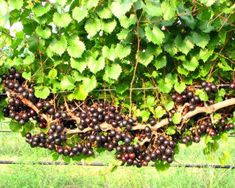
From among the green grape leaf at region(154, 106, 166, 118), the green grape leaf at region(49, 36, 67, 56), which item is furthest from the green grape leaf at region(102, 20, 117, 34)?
the green grape leaf at region(154, 106, 166, 118)

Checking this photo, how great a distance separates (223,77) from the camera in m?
2.98

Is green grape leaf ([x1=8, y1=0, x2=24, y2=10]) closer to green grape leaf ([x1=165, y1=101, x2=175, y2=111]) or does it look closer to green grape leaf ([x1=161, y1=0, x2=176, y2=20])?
green grape leaf ([x1=161, y1=0, x2=176, y2=20])

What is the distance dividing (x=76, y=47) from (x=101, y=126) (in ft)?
1.64

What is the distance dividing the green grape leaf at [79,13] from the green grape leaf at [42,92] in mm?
525

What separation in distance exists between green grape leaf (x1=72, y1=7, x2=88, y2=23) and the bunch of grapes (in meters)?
0.57

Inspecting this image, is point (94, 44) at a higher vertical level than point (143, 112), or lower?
higher

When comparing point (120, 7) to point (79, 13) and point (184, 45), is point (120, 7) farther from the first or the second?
point (184, 45)

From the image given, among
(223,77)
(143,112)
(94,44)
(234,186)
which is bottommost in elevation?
(234,186)

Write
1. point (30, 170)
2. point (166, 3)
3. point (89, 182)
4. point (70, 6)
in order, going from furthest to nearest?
point (89, 182), point (30, 170), point (70, 6), point (166, 3)

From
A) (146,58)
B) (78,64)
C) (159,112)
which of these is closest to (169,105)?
(159,112)

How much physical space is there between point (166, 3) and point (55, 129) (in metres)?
1.01

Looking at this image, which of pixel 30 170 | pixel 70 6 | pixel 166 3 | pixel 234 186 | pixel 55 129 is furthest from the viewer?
pixel 30 170

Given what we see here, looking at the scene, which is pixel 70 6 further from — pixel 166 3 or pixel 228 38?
pixel 228 38

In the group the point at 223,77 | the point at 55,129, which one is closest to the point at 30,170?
the point at 55,129
